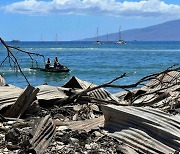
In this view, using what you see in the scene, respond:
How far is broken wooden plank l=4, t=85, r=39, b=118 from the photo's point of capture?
7031mm

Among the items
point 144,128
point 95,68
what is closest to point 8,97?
point 144,128

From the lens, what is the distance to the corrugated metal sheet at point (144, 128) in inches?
209

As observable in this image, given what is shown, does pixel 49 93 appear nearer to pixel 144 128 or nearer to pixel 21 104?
pixel 21 104

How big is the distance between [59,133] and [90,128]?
51 cm

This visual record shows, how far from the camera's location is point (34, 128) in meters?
5.64

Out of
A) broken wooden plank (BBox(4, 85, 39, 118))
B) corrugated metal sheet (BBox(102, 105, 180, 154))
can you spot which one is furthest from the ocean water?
corrugated metal sheet (BBox(102, 105, 180, 154))

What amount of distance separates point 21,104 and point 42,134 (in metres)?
1.64

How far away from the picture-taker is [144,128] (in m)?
5.59

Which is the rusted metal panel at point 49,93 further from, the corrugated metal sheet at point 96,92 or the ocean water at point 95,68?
the ocean water at point 95,68

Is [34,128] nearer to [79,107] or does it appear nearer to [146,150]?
[146,150]

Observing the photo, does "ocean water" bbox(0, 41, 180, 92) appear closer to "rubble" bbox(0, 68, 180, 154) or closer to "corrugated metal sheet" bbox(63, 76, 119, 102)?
"rubble" bbox(0, 68, 180, 154)

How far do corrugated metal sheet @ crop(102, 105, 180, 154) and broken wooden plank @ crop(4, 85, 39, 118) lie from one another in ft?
5.07

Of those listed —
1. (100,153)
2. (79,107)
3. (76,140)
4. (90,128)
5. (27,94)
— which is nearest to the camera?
(100,153)

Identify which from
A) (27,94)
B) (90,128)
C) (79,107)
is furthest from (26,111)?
(90,128)
